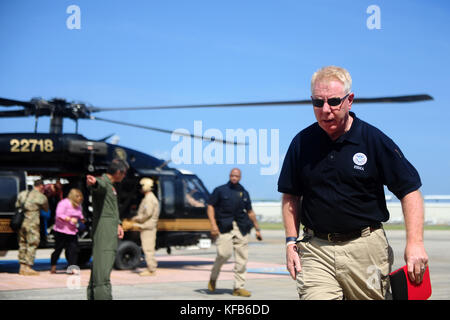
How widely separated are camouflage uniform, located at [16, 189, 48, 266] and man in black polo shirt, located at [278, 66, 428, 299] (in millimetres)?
9821

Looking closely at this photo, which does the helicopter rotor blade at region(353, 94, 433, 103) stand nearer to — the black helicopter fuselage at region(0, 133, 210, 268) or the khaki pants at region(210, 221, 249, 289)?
the khaki pants at region(210, 221, 249, 289)

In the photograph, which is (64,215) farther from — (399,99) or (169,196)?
(399,99)

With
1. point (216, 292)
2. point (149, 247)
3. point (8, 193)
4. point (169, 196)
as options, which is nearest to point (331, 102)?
point (216, 292)

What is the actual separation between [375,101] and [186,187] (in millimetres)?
7947

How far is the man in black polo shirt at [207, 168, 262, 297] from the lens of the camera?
9.95 meters

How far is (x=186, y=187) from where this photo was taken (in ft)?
51.1

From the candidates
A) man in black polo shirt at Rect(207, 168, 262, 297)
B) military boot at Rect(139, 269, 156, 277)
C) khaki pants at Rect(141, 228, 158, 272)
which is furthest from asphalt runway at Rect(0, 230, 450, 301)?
man in black polo shirt at Rect(207, 168, 262, 297)

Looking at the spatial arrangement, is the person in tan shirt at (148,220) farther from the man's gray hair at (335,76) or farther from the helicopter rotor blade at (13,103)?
the man's gray hair at (335,76)

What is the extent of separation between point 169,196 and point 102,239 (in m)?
8.37

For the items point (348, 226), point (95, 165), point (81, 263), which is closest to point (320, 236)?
point (348, 226)

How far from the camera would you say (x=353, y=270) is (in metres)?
3.71
